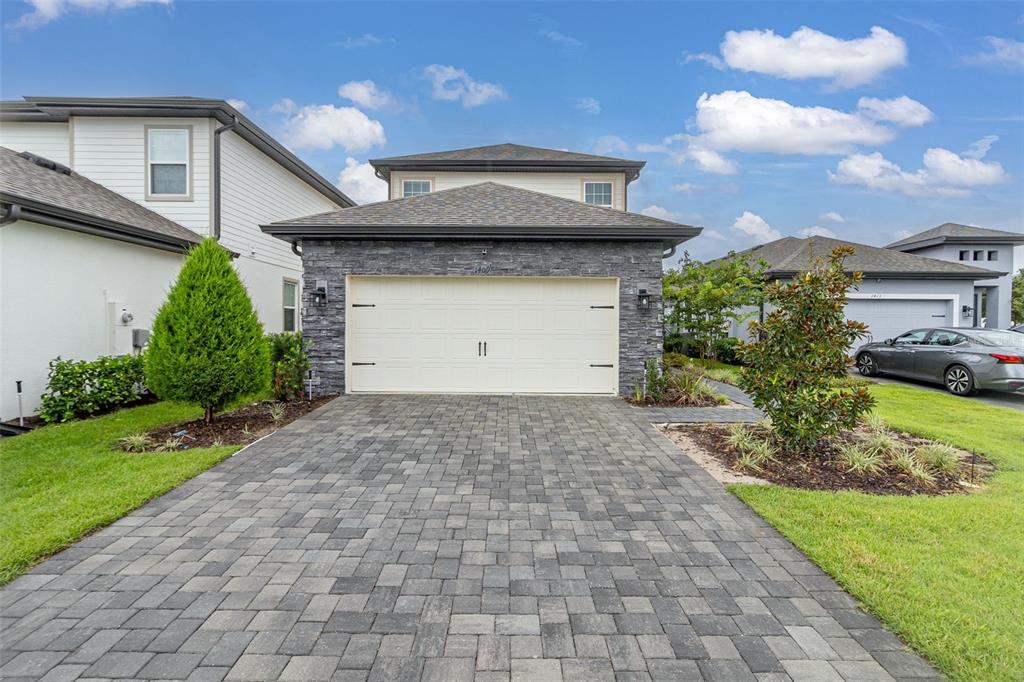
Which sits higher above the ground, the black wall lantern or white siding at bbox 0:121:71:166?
white siding at bbox 0:121:71:166

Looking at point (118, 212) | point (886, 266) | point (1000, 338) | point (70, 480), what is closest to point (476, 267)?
point (70, 480)

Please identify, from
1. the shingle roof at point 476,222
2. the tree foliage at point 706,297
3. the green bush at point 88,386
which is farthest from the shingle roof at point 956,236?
the green bush at point 88,386

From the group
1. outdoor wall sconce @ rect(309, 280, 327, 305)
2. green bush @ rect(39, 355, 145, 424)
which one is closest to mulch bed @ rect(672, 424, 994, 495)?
outdoor wall sconce @ rect(309, 280, 327, 305)

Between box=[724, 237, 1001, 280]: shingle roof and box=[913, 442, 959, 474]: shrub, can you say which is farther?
box=[724, 237, 1001, 280]: shingle roof

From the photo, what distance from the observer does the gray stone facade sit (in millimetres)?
8562

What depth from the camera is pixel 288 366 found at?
816cm

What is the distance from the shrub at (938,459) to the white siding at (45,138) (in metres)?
16.7

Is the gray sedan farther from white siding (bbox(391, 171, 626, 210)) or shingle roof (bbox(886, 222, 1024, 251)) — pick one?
shingle roof (bbox(886, 222, 1024, 251))

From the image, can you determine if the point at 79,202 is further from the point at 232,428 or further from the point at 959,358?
the point at 959,358

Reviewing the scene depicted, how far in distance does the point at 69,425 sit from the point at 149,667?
A: 600 cm

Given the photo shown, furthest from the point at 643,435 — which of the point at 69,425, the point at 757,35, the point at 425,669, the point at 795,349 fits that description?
the point at 757,35

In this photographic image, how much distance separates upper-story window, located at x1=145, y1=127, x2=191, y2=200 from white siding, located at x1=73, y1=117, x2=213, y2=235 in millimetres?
107

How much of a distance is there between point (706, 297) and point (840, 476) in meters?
8.31

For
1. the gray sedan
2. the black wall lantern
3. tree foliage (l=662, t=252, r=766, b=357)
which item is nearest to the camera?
the black wall lantern
